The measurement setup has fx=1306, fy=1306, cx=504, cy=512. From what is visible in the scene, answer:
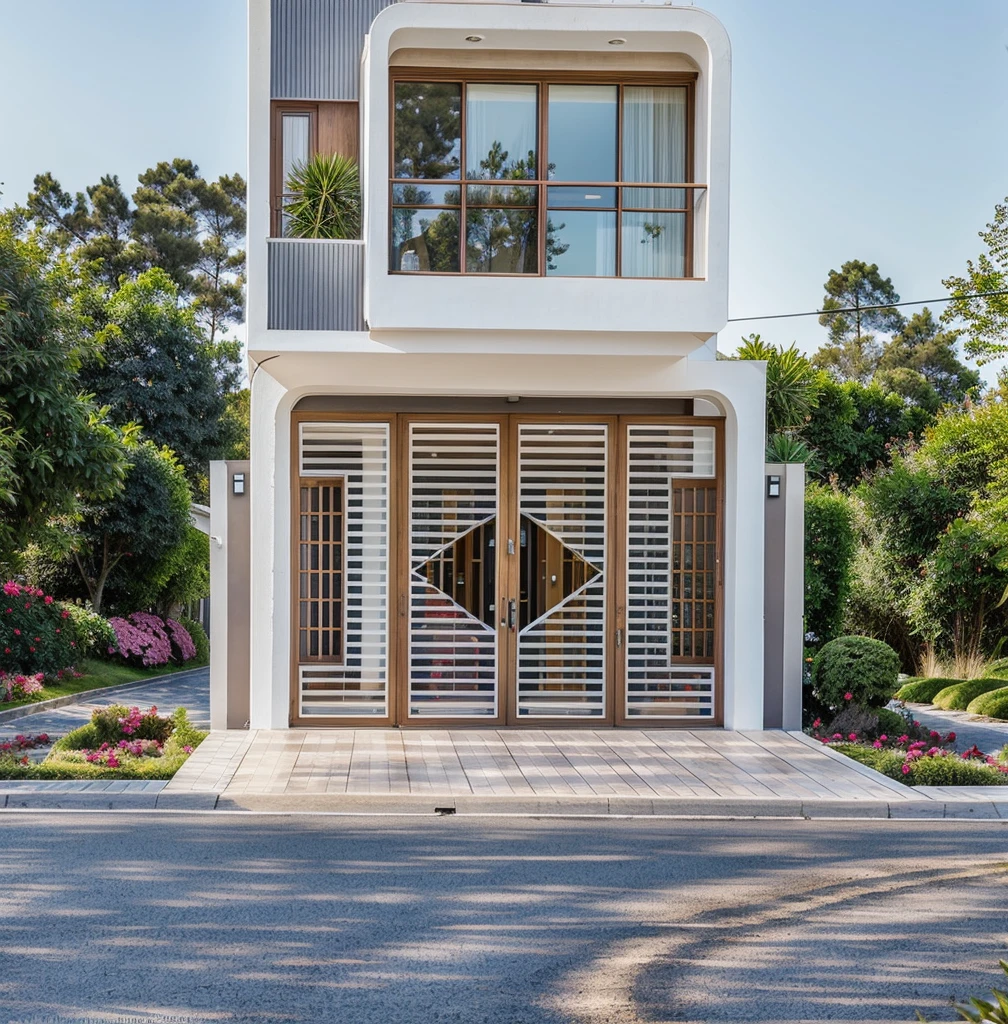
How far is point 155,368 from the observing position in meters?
32.6

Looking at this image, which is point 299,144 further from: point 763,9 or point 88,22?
point 88,22

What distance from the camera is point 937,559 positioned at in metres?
21.4

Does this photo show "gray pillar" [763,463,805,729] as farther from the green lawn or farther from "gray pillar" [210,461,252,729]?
the green lawn

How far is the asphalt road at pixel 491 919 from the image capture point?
5.59 metres

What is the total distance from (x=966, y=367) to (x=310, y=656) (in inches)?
1750

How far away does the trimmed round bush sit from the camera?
43.8ft

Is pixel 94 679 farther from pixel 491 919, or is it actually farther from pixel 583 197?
pixel 491 919

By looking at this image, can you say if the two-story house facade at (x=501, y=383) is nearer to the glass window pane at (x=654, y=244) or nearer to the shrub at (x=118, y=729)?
the glass window pane at (x=654, y=244)

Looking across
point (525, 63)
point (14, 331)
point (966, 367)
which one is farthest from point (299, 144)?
point (966, 367)

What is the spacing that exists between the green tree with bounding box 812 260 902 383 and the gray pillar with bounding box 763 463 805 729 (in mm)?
43491

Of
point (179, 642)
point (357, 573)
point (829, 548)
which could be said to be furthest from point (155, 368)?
point (357, 573)

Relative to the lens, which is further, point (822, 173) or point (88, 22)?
point (822, 173)

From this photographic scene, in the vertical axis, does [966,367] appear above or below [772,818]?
above

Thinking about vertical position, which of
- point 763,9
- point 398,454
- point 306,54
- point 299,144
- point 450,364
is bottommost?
point 398,454
